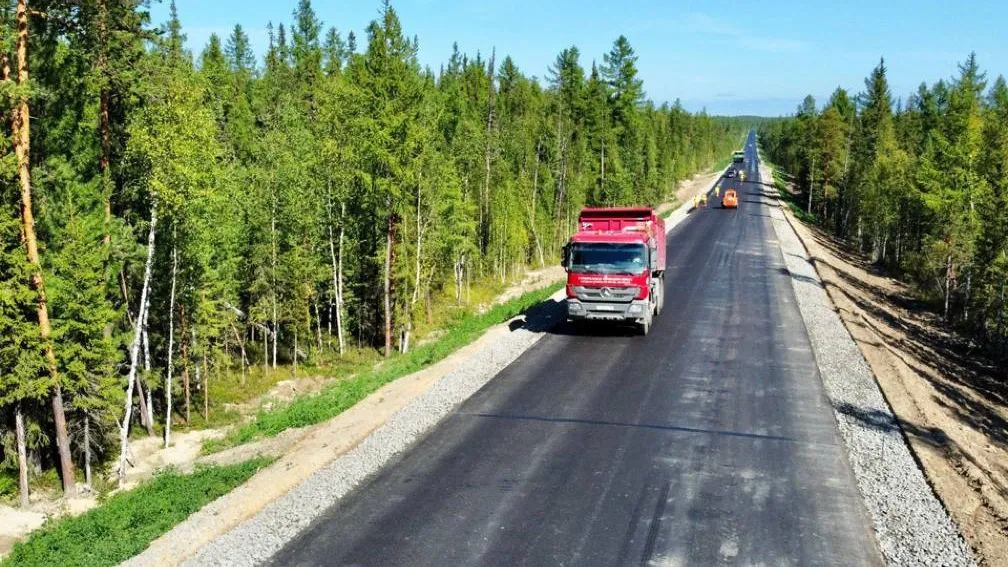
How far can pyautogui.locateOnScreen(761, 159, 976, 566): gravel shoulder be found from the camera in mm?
9253

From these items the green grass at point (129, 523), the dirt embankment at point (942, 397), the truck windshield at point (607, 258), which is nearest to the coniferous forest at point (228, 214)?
the dirt embankment at point (942, 397)

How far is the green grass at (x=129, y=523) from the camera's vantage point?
442 inches

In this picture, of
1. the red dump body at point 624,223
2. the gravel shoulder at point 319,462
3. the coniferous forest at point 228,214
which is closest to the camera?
the gravel shoulder at point 319,462

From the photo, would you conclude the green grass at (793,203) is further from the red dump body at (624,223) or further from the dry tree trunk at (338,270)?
the red dump body at (624,223)

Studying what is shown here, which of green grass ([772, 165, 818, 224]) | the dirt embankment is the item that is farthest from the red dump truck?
green grass ([772, 165, 818, 224])

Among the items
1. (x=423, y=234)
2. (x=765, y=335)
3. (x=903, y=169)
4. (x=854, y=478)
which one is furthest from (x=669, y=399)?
(x=903, y=169)

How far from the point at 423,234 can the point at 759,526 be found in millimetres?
27185

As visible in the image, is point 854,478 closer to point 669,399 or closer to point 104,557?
point 669,399

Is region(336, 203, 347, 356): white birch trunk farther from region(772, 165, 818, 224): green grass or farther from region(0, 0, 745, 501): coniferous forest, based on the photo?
region(772, 165, 818, 224): green grass

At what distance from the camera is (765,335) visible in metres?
21.4

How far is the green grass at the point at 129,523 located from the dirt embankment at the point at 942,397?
490 inches

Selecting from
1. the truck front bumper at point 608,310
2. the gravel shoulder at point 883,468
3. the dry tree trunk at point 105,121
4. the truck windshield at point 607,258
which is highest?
the dry tree trunk at point 105,121

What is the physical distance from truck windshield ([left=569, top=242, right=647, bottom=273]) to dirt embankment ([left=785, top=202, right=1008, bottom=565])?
6.84m

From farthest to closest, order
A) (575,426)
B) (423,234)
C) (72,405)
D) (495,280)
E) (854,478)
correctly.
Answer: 1. (495,280)
2. (423,234)
3. (72,405)
4. (575,426)
5. (854,478)
